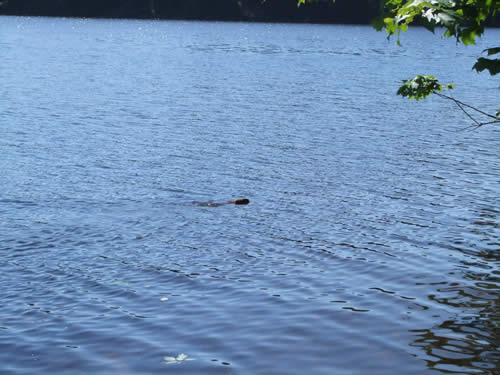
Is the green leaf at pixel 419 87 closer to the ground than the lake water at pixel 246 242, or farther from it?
farther from it

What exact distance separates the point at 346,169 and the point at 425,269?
10508 mm

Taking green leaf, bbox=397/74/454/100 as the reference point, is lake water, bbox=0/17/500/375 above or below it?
Answer: below

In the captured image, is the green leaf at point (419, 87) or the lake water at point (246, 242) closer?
the lake water at point (246, 242)

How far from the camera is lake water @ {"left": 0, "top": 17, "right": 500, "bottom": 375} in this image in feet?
32.9

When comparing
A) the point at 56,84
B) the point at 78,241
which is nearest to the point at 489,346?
the point at 78,241

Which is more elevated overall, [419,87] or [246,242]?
[419,87]

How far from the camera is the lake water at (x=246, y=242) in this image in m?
10.0

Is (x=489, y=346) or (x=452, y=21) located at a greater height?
(x=452, y=21)

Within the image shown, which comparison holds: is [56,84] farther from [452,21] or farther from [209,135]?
[452,21]

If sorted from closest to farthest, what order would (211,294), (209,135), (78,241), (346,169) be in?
1. (211,294)
2. (78,241)
3. (346,169)
4. (209,135)

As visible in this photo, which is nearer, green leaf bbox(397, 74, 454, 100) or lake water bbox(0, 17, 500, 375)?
lake water bbox(0, 17, 500, 375)

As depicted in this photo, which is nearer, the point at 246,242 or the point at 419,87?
the point at 419,87

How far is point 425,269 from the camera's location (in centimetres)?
1355

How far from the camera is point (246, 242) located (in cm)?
1560
